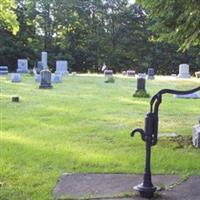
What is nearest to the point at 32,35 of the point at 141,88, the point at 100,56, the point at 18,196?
the point at 100,56

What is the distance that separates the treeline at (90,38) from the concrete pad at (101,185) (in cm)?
4188

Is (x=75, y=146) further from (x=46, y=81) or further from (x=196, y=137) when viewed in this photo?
(x=46, y=81)

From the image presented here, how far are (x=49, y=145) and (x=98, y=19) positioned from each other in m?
44.9

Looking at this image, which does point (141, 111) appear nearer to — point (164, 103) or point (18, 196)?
point (164, 103)

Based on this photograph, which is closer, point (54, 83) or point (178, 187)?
point (178, 187)

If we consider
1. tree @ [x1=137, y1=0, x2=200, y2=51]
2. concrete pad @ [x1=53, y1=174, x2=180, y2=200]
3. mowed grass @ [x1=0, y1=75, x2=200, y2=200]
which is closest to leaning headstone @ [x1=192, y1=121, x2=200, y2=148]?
mowed grass @ [x1=0, y1=75, x2=200, y2=200]

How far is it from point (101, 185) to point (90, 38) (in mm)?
44620

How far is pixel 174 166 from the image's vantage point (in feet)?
19.8

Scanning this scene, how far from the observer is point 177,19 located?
325 inches

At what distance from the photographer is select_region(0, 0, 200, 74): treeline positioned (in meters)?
47.8

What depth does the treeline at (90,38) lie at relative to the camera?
4784 cm

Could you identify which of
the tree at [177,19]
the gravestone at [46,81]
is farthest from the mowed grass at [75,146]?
the gravestone at [46,81]

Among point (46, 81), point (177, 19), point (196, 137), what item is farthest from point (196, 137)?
point (46, 81)

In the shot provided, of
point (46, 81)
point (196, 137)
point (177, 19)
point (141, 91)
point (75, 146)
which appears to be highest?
point (177, 19)
